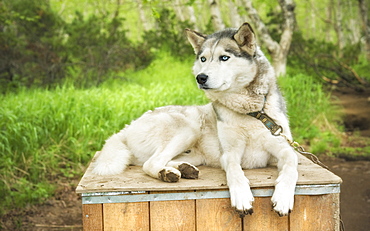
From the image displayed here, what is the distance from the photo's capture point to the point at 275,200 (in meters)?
2.10

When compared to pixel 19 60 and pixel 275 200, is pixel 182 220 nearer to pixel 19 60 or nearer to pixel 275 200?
pixel 275 200

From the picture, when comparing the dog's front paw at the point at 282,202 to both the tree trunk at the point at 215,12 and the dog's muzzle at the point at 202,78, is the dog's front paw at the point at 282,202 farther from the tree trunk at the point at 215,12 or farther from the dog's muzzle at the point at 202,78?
the tree trunk at the point at 215,12

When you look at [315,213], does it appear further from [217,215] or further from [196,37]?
[196,37]

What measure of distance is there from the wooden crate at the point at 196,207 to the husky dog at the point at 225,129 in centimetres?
11

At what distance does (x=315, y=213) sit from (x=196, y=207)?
724 mm

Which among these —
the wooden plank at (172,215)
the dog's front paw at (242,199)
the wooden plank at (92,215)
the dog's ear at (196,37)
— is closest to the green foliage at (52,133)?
the wooden plank at (92,215)

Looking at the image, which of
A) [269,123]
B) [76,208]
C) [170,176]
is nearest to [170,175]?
[170,176]

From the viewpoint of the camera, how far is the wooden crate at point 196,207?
221 centimetres

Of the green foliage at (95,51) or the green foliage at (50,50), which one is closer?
the green foliage at (50,50)

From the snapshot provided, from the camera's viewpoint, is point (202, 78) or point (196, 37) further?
point (196, 37)

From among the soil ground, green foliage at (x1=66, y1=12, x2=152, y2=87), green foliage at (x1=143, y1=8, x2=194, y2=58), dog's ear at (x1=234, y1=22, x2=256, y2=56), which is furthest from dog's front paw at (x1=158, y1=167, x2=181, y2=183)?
green foliage at (x1=143, y1=8, x2=194, y2=58)

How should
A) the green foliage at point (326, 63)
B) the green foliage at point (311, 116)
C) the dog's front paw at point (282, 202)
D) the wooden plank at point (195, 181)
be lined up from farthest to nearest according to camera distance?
the green foliage at point (326, 63) → the green foliage at point (311, 116) → the wooden plank at point (195, 181) → the dog's front paw at point (282, 202)

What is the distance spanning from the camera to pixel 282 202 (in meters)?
2.07

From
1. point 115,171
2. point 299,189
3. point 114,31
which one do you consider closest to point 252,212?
point 299,189
